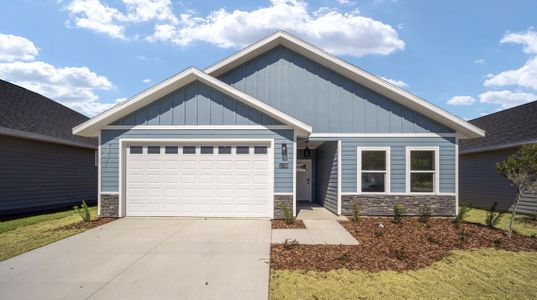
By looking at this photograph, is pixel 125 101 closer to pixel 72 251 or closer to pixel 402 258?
pixel 72 251

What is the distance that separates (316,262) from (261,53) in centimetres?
906

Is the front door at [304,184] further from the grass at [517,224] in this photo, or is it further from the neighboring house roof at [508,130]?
the neighboring house roof at [508,130]

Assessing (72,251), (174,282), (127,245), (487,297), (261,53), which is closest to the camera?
(487,297)

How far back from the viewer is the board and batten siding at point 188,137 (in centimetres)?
1162

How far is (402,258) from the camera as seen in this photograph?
23.4 ft

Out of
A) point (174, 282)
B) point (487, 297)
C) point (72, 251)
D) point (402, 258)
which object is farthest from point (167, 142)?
point (487, 297)

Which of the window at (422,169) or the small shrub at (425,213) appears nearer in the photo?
the small shrub at (425,213)

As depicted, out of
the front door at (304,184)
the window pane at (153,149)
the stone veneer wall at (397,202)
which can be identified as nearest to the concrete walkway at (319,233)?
the stone veneer wall at (397,202)

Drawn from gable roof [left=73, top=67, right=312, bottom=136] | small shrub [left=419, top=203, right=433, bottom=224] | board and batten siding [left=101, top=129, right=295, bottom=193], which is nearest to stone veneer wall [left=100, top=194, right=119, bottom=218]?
board and batten siding [left=101, top=129, right=295, bottom=193]

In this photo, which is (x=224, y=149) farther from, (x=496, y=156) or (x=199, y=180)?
(x=496, y=156)

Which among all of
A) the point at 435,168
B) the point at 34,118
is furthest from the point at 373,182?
the point at 34,118

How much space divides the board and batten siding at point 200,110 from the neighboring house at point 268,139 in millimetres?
34

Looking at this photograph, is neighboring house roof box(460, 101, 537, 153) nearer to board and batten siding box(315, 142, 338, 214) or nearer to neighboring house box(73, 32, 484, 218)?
neighboring house box(73, 32, 484, 218)

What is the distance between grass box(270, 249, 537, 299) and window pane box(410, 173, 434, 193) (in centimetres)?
576
